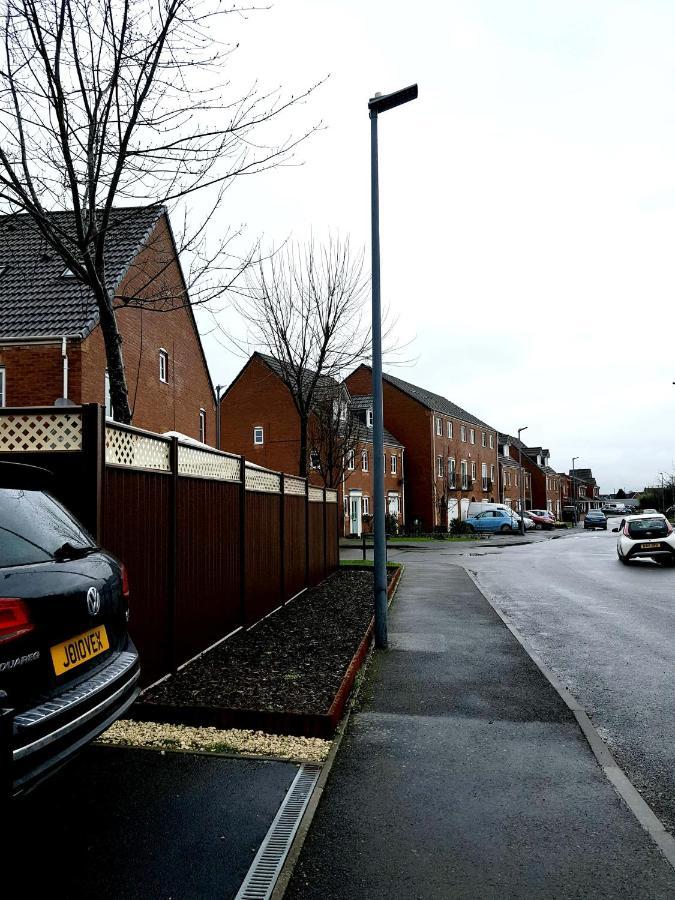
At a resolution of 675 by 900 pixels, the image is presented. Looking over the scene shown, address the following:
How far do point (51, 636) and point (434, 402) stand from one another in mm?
55262

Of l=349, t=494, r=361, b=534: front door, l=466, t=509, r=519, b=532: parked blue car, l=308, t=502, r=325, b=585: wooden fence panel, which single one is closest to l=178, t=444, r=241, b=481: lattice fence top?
l=308, t=502, r=325, b=585: wooden fence panel

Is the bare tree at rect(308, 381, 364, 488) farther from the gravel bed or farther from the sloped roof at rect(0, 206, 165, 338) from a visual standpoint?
the gravel bed

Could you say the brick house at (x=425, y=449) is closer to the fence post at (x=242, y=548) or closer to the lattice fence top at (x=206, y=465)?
the fence post at (x=242, y=548)

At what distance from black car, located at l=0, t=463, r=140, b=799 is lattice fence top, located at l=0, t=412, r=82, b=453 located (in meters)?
1.35

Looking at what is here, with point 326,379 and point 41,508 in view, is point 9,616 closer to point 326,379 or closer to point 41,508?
point 41,508

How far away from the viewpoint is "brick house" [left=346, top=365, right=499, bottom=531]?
2051 inches

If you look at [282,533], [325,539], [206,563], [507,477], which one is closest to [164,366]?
[325,539]

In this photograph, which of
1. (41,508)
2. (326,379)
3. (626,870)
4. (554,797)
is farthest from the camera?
(326,379)

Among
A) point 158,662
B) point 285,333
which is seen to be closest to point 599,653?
point 158,662

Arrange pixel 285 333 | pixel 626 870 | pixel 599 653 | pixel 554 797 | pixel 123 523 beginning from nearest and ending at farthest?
pixel 626 870
pixel 554 797
pixel 123 523
pixel 599 653
pixel 285 333

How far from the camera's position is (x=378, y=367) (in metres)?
8.77

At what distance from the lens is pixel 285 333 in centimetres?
1850

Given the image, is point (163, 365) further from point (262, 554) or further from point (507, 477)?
point (507, 477)

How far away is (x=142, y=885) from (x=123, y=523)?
9.18 feet
